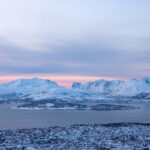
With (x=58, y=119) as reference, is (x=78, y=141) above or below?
above

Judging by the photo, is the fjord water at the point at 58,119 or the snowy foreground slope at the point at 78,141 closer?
the snowy foreground slope at the point at 78,141

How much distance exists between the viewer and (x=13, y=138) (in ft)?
45.9

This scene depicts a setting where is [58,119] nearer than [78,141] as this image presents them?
No

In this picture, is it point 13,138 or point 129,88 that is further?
point 129,88

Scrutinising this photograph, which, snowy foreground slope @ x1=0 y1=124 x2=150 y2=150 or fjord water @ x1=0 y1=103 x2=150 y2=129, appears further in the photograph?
fjord water @ x1=0 y1=103 x2=150 y2=129

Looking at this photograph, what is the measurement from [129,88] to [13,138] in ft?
628

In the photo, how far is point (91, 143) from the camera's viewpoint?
12688mm

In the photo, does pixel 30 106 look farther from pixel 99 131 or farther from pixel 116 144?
pixel 116 144

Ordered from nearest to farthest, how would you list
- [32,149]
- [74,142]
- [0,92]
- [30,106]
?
[32,149], [74,142], [30,106], [0,92]

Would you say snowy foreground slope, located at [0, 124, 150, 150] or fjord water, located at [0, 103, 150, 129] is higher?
snowy foreground slope, located at [0, 124, 150, 150]

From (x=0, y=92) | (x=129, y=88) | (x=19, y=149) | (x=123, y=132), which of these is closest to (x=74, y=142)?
(x=19, y=149)

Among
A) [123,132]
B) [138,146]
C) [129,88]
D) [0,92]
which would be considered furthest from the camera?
[129,88]

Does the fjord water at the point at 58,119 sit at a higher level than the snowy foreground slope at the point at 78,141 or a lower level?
lower

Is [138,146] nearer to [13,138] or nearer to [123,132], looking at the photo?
[123,132]
